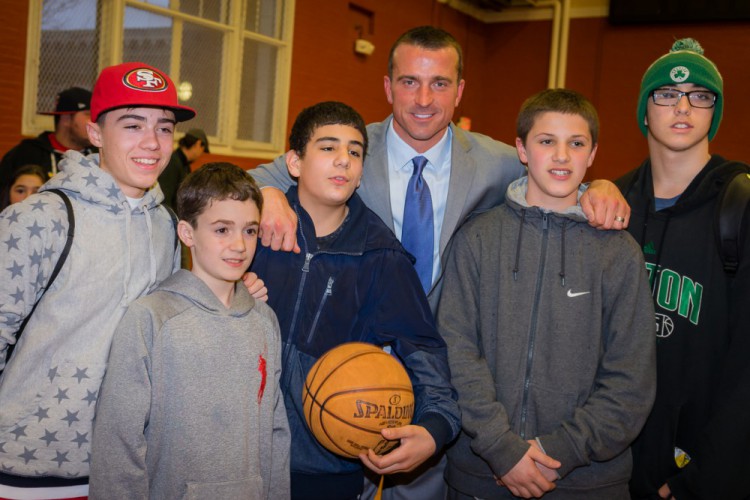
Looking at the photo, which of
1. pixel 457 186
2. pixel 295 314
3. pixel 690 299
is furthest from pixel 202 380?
pixel 690 299

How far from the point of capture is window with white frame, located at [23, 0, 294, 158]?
6.76m

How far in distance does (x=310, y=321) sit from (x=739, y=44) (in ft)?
40.0

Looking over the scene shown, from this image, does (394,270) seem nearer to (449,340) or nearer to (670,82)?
(449,340)

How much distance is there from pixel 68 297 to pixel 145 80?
2.55ft

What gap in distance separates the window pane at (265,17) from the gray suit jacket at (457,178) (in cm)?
706

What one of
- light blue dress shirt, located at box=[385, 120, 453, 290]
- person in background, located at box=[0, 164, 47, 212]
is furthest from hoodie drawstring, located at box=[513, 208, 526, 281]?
person in background, located at box=[0, 164, 47, 212]

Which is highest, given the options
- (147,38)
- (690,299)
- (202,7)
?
(202,7)

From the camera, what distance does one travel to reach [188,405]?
6.95 ft

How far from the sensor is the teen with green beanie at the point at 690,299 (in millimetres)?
2475

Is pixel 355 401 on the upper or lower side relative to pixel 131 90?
lower

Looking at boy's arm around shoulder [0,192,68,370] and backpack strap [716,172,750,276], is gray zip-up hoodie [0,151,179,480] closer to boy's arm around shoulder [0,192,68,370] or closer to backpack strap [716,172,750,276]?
boy's arm around shoulder [0,192,68,370]

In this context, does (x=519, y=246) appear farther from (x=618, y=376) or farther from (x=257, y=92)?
(x=257, y=92)

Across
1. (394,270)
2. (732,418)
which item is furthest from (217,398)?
(732,418)

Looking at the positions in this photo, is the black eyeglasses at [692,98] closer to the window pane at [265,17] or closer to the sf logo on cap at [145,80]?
the sf logo on cap at [145,80]
